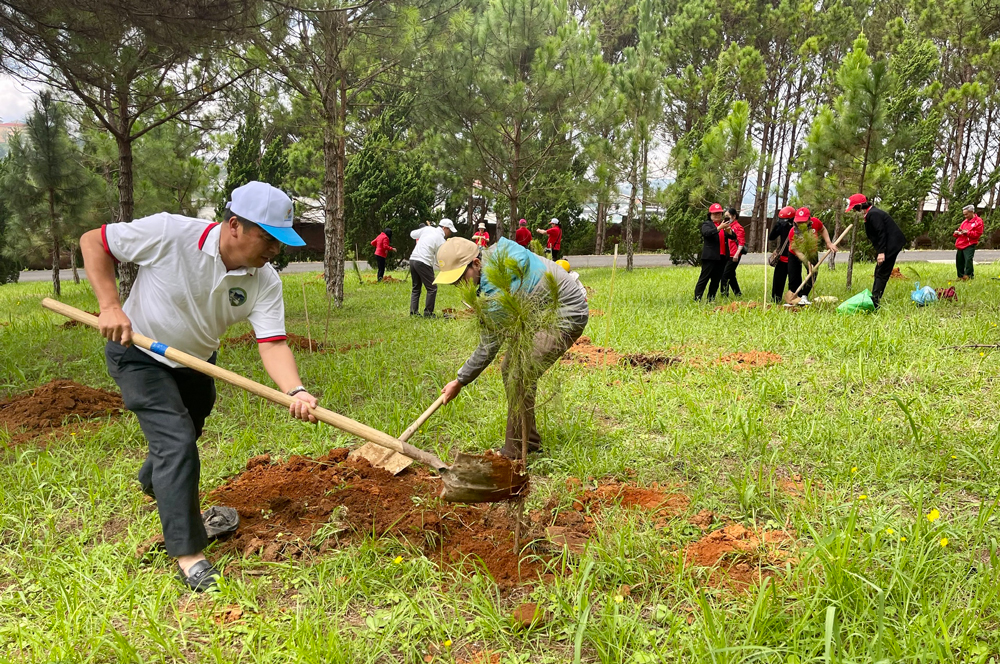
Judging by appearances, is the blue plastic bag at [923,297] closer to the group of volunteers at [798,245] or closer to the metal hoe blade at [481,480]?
the group of volunteers at [798,245]

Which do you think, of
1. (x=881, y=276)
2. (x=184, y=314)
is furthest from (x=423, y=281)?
(x=184, y=314)

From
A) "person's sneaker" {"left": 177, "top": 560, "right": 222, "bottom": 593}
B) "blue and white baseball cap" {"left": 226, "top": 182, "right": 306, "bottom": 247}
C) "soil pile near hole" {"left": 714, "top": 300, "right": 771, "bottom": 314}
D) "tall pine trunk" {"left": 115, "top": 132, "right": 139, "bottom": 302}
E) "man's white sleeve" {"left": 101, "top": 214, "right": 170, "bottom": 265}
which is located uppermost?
"tall pine trunk" {"left": 115, "top": 132, "right": 139, "bottom": 302}

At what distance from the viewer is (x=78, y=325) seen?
25.7 ft

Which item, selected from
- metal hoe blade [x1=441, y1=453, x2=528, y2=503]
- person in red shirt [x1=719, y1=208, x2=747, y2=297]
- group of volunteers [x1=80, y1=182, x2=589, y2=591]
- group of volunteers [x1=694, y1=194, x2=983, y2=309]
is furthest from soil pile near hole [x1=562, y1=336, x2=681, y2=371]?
person in red shirt [x1=719, y1=208, x2=747, y2=297]

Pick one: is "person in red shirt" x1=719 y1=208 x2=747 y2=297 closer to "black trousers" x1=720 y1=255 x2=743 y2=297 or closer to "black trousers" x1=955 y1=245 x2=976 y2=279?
"black trousers" x1=720 y1=255 x2=743 y2=297

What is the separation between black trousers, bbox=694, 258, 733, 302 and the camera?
29.0ft

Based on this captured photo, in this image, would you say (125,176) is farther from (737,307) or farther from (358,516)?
(737,307)

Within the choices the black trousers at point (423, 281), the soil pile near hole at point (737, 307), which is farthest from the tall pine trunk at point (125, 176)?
the soil pile near hole at point (737, 307)

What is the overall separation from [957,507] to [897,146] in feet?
27.3

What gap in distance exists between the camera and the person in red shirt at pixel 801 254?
7.86 m

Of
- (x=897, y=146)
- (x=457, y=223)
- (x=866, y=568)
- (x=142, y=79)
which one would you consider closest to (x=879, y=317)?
(x=897, y=146)

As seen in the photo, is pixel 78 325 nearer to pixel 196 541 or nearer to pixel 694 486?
pixel 196 541

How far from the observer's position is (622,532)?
8.12ft

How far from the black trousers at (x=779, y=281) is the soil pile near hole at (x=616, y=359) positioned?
3.77 metres
